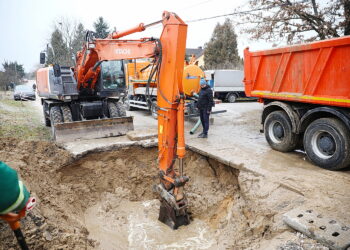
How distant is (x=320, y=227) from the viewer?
329 cm

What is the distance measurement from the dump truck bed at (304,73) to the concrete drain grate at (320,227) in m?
2.27

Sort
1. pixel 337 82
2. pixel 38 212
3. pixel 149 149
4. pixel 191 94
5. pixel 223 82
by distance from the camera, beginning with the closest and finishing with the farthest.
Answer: pixel 38 212 < pixel 337 82 < pixel 149 149 < pixel 191 94 < pixel 223 82

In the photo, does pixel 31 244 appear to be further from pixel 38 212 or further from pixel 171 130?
pixel 171 130

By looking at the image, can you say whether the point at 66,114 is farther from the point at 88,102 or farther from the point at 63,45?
the point at 63,45

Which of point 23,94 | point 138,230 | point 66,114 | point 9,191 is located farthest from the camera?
point 23,94

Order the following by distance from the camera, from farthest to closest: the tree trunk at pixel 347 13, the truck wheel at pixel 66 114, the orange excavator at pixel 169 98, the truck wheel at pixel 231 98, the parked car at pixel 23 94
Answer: the parked car at pixel 23 94
the truck wheel at pixel 231 98
the tree trunk at pixel 347 13
the truck wheel at pixel 66 114
the orange excavator at pixel 169 98

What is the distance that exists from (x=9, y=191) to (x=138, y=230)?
136 inches

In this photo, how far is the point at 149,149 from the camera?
22.9 feet

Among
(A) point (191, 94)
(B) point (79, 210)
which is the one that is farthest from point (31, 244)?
(A) point (191, 94)

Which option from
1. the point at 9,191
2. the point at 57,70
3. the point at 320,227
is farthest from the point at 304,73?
the point at 57,70

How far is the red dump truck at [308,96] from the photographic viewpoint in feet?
15.8

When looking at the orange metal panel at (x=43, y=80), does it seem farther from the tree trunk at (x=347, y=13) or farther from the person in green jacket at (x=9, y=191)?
the tree trunk at (x=347, y=13)

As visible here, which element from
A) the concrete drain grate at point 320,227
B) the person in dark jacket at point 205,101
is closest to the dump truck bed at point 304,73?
the person in dark jacket at point 205,101

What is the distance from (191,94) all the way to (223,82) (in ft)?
30.8
